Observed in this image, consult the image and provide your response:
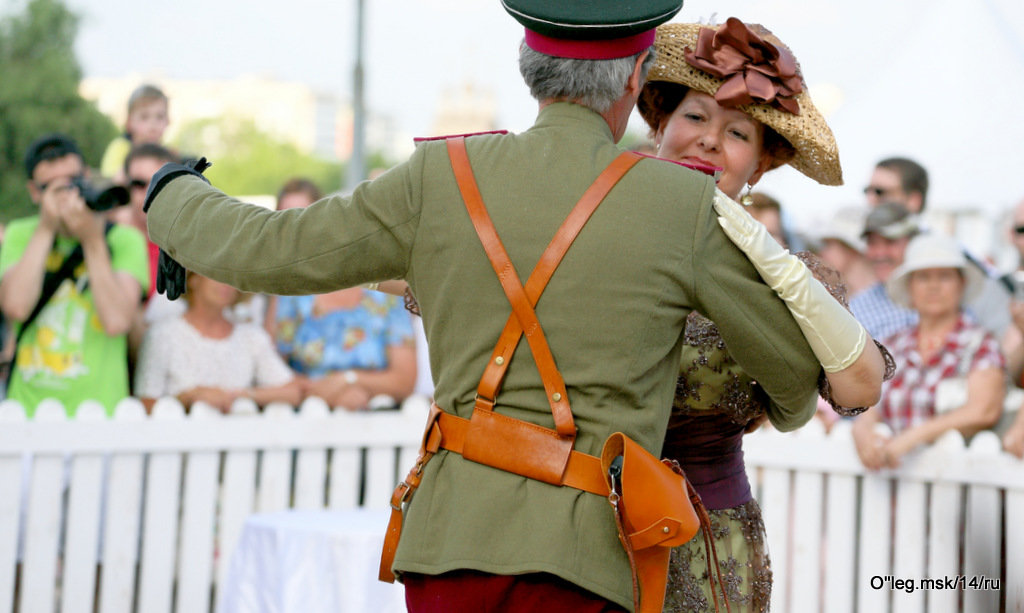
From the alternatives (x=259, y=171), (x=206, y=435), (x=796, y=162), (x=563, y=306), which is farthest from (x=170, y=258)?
(x=259, y=171)

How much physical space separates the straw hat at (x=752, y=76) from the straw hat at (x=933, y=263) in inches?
103

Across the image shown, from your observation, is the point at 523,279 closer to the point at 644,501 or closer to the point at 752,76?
the point at 644,501

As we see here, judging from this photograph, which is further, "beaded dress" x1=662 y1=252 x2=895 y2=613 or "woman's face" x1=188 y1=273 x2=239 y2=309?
"woman's face" x1=188 y1=273 x2=239 y2=309

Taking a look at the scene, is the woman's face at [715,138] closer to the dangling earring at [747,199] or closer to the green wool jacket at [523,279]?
the dangling earring at [747,199]

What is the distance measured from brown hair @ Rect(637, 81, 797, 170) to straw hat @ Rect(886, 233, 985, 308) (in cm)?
257

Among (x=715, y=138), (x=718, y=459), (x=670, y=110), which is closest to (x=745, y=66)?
(x=715, y=138)

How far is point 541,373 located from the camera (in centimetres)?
208

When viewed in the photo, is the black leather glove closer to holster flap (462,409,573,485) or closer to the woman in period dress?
holster flap (462,409,573,485)

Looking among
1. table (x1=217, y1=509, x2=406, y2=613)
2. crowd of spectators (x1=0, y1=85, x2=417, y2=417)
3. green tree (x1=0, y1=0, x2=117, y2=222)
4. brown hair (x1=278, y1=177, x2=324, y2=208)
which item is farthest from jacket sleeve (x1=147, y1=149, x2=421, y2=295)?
green tree (x1=0, y1=0, x2=117, y2=222)

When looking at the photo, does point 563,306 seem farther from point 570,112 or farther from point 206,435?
point 206,435

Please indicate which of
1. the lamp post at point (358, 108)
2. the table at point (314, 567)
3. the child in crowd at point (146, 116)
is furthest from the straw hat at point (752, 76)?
the lamp post at point (358, 108)

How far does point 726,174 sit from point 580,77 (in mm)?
770

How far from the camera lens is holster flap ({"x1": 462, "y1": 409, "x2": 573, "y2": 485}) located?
208cm

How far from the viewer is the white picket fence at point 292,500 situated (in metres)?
4.57
